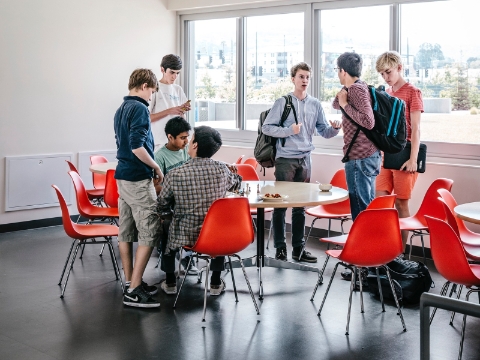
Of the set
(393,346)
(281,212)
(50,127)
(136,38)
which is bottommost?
(393,346)

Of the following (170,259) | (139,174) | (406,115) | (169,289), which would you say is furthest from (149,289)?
(406,115)

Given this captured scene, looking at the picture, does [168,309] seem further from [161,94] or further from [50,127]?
[50,127]

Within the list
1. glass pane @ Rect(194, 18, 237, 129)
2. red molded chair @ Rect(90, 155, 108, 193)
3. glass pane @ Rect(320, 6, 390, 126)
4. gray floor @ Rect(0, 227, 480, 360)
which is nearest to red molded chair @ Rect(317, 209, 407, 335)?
gray floor @ Rect(0, 227, 480, 360)

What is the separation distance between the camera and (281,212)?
5.95m

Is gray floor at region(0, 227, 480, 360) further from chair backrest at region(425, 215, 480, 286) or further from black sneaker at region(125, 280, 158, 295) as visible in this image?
chair backrest at region(425, 215, 480, 286)

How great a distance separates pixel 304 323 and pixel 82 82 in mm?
4833

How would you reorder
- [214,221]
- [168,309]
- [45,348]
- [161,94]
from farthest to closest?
[161,94] → [168,309] → [214,221] → [45,348]

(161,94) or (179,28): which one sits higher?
(179,28)

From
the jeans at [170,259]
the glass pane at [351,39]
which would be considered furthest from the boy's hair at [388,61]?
the jeans at [170,259]

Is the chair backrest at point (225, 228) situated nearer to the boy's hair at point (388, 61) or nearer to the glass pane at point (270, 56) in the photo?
the boy's hair at point (388, 61)

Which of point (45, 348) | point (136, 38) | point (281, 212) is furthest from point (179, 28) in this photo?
point (45, 348)

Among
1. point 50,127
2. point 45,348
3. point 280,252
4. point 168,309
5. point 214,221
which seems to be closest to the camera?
point 45,348

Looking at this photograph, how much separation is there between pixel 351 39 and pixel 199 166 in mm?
3442

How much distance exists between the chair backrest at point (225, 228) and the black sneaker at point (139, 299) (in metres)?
0.59
